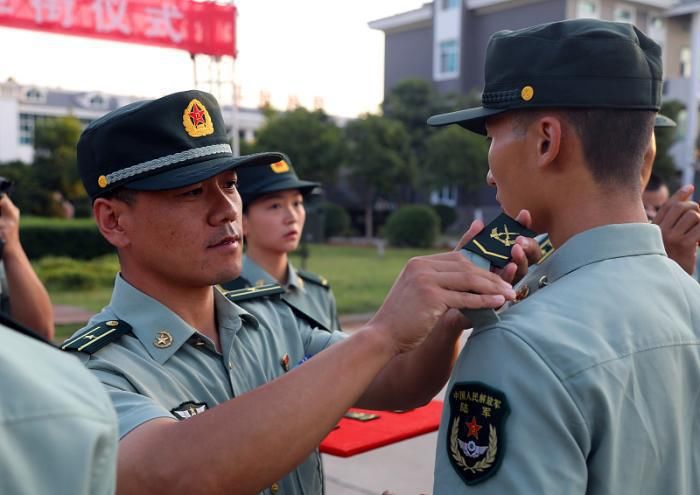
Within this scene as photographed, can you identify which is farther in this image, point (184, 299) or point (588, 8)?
point (588, 8)

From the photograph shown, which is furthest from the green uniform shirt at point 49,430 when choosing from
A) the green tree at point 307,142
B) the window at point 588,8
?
the window at point 588,8

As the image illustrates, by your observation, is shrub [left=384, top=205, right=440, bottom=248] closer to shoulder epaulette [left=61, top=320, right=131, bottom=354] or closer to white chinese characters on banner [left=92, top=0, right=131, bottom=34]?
white chinese characters on banner [left=92, top=0, right=131, bottom=34]

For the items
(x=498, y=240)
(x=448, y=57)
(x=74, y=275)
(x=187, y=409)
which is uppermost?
(x=448, y=57)

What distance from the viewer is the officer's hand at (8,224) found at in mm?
3234

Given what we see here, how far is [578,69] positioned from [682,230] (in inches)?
37.6

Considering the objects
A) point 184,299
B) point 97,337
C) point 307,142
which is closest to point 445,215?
point 307,142

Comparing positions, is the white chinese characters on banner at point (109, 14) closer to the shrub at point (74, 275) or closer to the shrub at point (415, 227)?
the shrub at point (74, 275)

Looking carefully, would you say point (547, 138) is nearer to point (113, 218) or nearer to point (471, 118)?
point (471, 118)

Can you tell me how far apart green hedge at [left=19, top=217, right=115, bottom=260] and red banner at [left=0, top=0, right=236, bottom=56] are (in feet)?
17.9

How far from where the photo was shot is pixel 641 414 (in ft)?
3.94

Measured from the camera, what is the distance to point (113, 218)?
1.82 m

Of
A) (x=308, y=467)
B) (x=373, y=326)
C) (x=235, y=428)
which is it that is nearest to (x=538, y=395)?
(x=373, y=326)

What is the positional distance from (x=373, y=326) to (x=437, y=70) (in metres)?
35.2

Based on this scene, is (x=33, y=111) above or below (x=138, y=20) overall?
below
